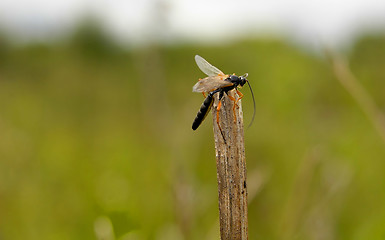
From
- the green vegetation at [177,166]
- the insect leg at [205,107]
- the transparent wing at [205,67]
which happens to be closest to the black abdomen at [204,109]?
the insect leg at [205,107]

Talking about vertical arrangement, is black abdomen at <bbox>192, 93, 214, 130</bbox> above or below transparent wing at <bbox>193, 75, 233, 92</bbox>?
below

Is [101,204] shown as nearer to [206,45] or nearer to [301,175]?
[301,175]

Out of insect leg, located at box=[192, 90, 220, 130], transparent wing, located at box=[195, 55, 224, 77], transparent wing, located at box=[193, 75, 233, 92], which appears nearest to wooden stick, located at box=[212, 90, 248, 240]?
insect leg, located at box=[192, 90, 220, 130]

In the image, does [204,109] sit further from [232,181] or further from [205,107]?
[232,181]

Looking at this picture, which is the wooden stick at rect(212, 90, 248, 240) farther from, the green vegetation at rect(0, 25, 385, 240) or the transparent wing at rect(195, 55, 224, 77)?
the transparent wing at rect(195, 55, 224, 77)

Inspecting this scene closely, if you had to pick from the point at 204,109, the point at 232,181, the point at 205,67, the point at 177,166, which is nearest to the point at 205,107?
the point at 204,109

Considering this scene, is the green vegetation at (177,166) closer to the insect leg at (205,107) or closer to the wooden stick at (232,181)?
the insect leg at (205,107)
